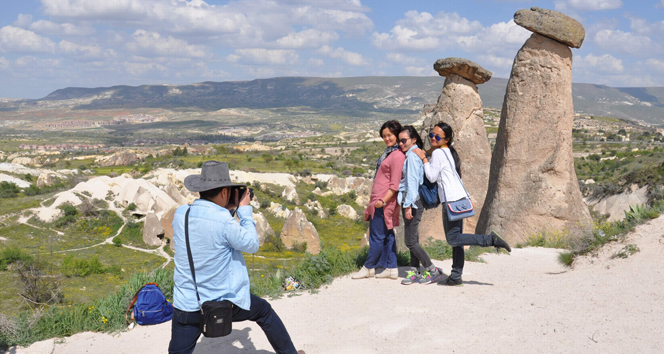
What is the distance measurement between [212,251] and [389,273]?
3475 millimetres

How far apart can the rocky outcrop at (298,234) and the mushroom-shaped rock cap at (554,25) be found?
16318mm

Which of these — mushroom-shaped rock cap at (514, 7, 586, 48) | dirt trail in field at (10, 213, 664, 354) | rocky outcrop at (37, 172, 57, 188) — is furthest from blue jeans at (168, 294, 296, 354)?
rocky outcrop at (37, 172, 57, 188)

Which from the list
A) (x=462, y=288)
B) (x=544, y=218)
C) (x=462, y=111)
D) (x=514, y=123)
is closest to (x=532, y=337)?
(x=462, y=288)

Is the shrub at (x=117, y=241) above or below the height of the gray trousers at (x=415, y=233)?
below

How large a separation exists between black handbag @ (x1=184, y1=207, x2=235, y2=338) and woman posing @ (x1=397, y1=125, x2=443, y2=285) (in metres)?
2.89

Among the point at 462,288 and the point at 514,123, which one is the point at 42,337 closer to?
the point at 462,288

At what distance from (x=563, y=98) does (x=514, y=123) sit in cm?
103

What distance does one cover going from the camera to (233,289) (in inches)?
142

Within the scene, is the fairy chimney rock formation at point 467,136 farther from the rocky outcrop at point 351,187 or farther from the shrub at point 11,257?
the rocky outcrop at point 351,187

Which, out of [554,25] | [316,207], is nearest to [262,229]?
[316,207]

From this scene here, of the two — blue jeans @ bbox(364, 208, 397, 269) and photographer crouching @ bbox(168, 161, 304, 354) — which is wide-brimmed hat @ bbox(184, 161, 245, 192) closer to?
photographer crouching @ bbox(168, 161, 304, 354)

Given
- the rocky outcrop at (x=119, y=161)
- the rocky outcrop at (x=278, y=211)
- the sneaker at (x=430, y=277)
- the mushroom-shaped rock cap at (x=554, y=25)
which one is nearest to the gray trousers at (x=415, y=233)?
the sneaker at (x=430, y=277)

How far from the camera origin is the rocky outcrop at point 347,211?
108 ft

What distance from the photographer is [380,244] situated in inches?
249
